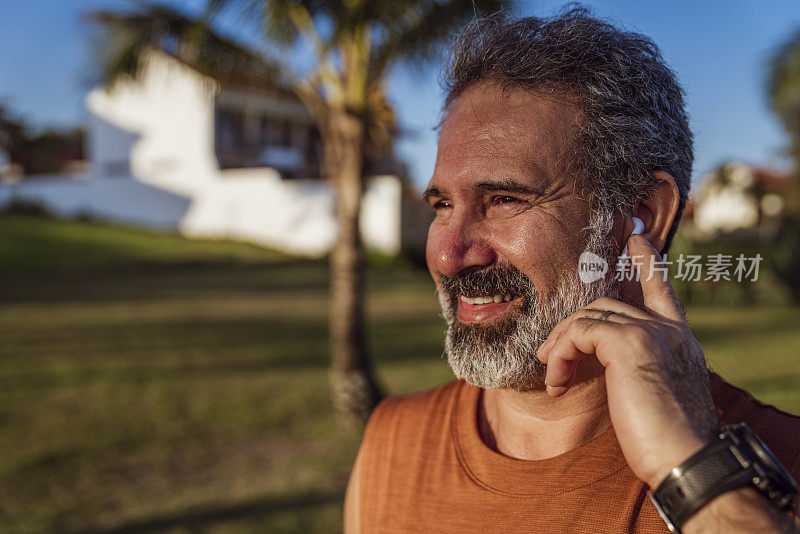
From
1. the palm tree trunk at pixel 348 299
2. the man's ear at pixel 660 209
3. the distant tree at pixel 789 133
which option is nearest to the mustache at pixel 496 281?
the man's ear at pixel 660 209

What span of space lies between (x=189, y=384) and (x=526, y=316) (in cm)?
722

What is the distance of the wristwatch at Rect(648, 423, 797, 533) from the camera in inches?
44.6

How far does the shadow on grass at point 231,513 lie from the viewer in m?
4.88

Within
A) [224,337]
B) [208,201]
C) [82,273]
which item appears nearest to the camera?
[224,337]

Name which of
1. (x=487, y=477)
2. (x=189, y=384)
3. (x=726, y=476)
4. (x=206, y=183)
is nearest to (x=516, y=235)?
(x=487, y=477)

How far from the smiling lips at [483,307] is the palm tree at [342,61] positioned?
4567 mm

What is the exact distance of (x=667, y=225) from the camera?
1646 mm

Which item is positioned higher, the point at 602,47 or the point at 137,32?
the point at 137,32

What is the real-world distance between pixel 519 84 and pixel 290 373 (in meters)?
7.70

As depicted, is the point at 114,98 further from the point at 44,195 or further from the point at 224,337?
the point at 44,195

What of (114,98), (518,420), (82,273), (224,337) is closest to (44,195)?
(82,273)

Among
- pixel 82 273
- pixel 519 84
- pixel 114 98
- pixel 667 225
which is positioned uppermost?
pixel 114 98

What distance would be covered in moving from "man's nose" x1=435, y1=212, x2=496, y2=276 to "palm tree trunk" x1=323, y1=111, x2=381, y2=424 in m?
5.09

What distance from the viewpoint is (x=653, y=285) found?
4.52 ft
